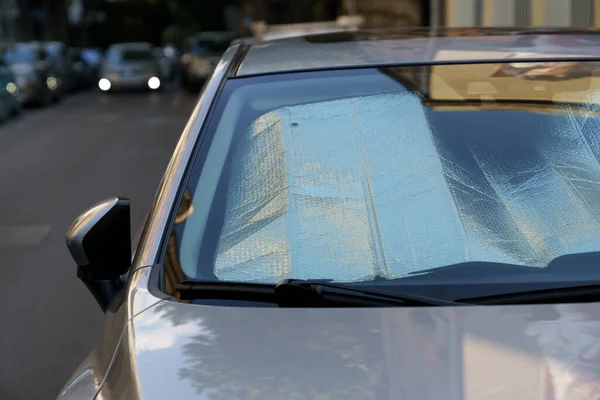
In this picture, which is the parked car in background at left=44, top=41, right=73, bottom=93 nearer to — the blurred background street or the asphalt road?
the blurred background street

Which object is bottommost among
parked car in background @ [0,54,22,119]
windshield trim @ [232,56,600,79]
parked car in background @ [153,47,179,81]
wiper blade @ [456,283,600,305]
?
parked car in background @ [153,47,179,81]

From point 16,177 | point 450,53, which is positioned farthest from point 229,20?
point 450,53

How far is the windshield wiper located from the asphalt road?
2.85 metres

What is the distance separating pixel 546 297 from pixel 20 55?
29117 millimetres

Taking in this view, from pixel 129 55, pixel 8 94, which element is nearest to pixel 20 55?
pixel 129 55

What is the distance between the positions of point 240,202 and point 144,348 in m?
0.73

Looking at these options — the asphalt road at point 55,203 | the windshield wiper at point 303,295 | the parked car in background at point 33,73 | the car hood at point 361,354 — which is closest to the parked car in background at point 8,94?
the asphalt road at point 55,203

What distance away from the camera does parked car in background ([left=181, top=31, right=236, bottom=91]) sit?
33781mm

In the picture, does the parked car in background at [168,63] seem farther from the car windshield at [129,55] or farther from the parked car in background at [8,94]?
the parked car in background at [8,94]

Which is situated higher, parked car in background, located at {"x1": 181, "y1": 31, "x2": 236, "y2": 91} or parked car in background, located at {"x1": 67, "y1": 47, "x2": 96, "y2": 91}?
parked car in background, located at {"x1": 181, "y1": 31, "x2": 236, "y2": 91}

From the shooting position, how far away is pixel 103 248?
2.92 metres

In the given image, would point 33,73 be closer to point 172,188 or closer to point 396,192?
point 172,188

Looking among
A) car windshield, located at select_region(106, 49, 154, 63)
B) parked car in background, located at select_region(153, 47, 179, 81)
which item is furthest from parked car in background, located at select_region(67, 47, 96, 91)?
parked car in background, located at select_region(153, 47, 179, 81)

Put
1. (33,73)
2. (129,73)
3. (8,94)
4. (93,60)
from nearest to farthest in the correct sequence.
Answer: (8,94) → (33,73) → (129,73) → (93,60)
